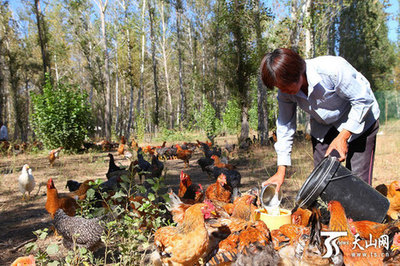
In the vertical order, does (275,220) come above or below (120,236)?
above

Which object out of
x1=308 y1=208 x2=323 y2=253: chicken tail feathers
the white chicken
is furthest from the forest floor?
x1=308 y1=208 x2=323 y2=253: chicken tail feathers

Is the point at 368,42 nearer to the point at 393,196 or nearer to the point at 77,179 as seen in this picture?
the point at 393,196

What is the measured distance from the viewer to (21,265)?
1806 mm

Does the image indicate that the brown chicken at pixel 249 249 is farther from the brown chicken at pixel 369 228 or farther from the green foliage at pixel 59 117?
the green foliage at pixel 59 117

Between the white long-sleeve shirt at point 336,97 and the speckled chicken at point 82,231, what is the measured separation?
5.91 feet

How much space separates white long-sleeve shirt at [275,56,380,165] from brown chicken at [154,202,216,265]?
938 millimetres

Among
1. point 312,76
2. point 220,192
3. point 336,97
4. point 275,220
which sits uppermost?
point 312,76

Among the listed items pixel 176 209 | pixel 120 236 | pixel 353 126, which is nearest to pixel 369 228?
pixel 353 126

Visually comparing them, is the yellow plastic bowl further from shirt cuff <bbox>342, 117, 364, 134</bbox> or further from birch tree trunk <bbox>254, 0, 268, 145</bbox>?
birch tree trunk <bbox>254, 0, 268, 145</bbox>

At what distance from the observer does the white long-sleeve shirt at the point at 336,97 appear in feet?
6.47

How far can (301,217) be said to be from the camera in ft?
7.84

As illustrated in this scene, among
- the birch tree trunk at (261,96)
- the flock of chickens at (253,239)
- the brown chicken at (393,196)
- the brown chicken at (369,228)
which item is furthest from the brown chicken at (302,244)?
the birch tree trunk at (261,96)

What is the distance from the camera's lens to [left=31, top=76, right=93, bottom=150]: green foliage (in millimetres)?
9820

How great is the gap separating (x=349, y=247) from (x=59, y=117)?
10.4 m
